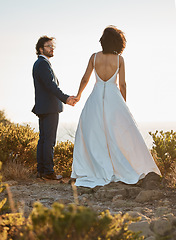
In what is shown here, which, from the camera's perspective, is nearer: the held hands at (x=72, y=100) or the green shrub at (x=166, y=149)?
the green shrub at (x=166, y=149)

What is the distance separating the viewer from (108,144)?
5293 mm

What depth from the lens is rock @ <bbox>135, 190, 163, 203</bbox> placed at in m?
4.22

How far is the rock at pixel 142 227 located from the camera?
282 cm

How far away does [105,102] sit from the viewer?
532 cm

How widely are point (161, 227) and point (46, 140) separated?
11.8 ft

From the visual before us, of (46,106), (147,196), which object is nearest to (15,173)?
(46,106)

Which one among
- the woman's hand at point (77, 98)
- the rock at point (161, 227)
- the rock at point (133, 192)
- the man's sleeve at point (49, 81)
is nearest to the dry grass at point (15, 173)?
the man's sleeve at point (49, 81)

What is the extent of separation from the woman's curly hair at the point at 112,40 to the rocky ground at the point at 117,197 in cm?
218

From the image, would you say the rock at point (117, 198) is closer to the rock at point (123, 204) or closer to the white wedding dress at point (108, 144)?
the rock at point (123, 204)

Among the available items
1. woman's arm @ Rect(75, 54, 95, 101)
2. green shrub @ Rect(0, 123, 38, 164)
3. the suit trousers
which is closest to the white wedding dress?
Result: woman's arm @ Rect(75, 54, 95, 101)

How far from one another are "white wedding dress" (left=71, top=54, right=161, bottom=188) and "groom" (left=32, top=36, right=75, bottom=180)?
0.68m

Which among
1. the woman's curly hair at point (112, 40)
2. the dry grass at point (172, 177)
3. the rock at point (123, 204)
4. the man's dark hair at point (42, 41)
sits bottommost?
the rock at point (123, 204)

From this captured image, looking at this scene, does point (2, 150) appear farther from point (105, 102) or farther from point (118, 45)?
point (118, 45)

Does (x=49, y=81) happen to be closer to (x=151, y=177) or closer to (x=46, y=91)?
(x=46, y=91)
